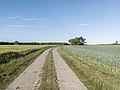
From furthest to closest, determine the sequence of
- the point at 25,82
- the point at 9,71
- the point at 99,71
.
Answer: the point at 99,71 → the point at 9,71 → the point at 25,82

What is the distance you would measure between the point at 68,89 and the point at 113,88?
7.54 feet

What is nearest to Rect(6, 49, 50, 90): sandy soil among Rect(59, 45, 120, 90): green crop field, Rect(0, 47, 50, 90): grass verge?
Rect(0, 47, 50, 90): grass verge

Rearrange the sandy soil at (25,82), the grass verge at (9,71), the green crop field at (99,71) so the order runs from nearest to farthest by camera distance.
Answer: the sandy soil at (25,82), the green crop field at (99,71), the grass verge at (9,71)

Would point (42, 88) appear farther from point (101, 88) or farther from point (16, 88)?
point (101, 88)

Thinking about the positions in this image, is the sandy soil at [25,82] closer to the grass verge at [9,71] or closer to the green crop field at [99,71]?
the grass verge at [9,71]

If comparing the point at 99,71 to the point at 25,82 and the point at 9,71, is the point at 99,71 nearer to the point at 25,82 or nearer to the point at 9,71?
the point at 9,71

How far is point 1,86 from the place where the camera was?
1323 cm

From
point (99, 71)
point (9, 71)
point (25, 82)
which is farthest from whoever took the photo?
point (99, 71)

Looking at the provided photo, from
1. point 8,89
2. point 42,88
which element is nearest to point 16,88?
point 8,89

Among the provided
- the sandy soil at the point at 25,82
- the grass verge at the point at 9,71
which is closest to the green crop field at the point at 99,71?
the sandy soil at the point at 25,82

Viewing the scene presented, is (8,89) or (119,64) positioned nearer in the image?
(8,89)

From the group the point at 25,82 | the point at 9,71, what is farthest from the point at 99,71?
the point at 25,82

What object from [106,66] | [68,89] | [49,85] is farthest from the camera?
[106,66]

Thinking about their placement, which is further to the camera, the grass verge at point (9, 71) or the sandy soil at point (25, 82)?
the grass verge at point (9, 71)
